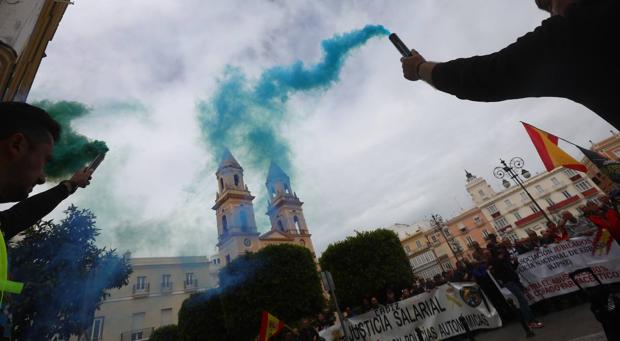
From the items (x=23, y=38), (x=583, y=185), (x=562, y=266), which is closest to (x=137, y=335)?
(x=23, y=38)

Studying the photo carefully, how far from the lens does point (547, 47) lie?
113 centimetres

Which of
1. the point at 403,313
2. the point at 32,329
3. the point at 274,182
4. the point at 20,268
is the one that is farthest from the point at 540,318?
the point at 274,182

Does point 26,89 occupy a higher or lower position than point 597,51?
higher

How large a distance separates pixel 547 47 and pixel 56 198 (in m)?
3.58

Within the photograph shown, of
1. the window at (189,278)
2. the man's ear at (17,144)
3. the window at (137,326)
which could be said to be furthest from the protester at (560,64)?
the window at (189,278)

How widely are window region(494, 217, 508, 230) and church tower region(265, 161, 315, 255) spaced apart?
3821 cm

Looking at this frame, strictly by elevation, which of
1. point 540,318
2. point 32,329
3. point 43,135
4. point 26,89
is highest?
point 26,89

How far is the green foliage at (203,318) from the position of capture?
22625 mm

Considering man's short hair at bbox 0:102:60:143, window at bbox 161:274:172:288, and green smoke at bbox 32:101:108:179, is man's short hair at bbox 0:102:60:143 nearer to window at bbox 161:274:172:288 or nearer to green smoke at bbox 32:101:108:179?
green smoke at bbox 32:101:108:179

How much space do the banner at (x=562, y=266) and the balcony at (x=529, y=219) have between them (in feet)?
187

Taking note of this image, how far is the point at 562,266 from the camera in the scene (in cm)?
814

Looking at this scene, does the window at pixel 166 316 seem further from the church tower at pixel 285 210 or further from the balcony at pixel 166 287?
the church tower at pixel 285 210

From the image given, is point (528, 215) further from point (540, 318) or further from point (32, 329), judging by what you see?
point (32, 329)

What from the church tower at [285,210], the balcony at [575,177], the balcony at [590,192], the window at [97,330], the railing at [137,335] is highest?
the church tower at [285,210]
